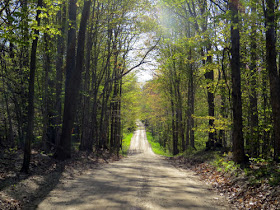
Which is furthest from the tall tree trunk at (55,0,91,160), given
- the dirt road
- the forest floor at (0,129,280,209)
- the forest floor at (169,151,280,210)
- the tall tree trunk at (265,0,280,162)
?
the tall tree trunk at (265,0,280,162)

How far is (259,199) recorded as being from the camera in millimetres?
6234

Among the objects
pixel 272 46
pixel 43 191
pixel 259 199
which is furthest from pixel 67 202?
pixel 272 46

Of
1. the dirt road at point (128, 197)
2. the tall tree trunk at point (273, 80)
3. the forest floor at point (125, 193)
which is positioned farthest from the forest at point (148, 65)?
the dirt road at point (128, 197)

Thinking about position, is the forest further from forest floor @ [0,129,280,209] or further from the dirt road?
the dirt road

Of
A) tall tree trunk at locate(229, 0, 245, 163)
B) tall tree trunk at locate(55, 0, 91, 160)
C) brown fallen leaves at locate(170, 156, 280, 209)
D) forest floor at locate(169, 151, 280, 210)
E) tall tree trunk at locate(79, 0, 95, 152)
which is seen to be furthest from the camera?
tall tree trunk at locate(79, 0, 95, 152)

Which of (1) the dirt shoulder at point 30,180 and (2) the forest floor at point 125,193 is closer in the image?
(2) the forest floor at point 125,193

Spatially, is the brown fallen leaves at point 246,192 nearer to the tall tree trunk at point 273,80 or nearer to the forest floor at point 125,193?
the forest floor at point 125,193

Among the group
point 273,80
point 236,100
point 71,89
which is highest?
point 71,89

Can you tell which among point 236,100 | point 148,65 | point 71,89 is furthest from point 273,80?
point 148,65

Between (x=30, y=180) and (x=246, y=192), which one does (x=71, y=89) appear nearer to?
(x=30, y=180)

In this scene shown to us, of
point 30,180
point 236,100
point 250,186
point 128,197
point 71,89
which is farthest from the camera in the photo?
point 71,89

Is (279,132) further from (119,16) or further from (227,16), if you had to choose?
(119,16)

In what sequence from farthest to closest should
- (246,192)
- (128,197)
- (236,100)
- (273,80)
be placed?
(236,100) → (273,80) → (246,192) → (128,197)

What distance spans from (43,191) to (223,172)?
282 inches
